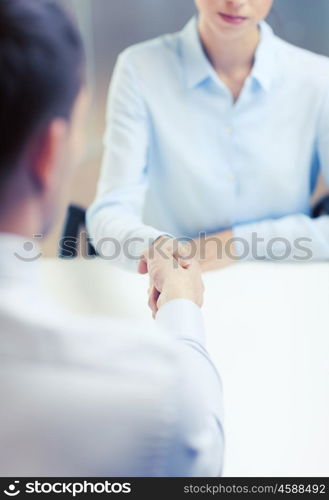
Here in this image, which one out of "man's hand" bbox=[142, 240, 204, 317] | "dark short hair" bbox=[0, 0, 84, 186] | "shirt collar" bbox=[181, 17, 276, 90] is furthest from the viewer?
"shirt collar" bbox=[181, 17, 276, 90]

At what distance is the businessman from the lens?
581 mm

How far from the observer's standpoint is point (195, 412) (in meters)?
0.61

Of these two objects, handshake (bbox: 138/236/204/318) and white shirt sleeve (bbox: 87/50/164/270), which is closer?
handshake (bbox: 138/236/204/318)

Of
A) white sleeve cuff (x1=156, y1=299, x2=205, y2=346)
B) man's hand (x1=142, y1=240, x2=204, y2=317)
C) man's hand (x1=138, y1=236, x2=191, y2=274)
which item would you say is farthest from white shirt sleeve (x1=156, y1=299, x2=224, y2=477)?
man's hand (x1=138, y1=236, x2=191, y2=274)

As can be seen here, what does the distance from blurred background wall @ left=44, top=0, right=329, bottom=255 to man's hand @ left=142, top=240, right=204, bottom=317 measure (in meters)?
0.13

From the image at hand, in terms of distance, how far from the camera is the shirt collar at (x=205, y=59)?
38.3 inches

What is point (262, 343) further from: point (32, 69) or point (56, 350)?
point (32, 69)

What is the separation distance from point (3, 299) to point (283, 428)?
40 cm

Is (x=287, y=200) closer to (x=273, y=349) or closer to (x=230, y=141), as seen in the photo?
(x=230, y=141)

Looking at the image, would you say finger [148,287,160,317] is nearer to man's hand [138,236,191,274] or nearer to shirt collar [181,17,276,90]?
man's hand [138,236,191,274]

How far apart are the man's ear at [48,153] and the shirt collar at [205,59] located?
0.44 m

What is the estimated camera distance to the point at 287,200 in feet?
3.36

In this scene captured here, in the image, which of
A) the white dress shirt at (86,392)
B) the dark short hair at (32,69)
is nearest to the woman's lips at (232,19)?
the dark short hair at (32,69)
